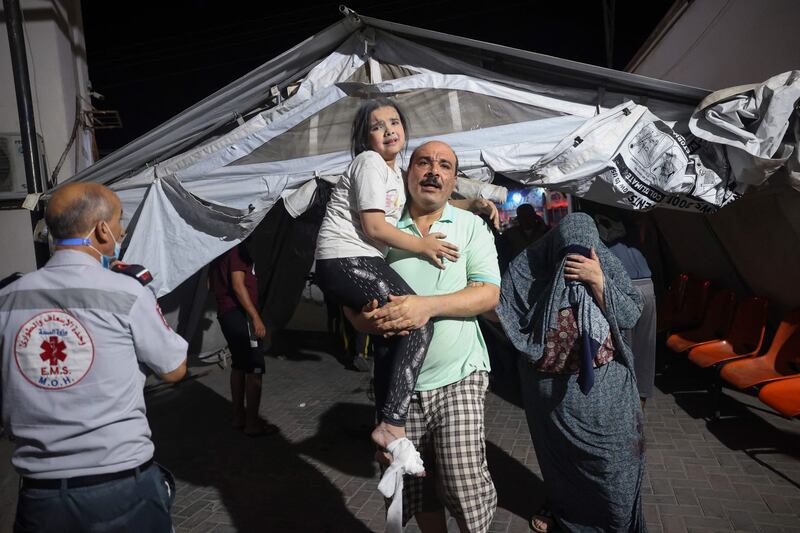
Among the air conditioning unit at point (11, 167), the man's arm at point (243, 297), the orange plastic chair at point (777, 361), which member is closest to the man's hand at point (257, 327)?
the man's arm at point (243, 297)

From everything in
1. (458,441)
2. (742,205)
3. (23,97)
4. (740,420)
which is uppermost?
(23,97)

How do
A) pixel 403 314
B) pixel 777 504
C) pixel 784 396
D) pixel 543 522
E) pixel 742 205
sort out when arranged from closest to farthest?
pixel 403 314
pixel 543 522
pixel 777 504
pixel 784 396
pixel 742 205

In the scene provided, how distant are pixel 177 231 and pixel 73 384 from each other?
2245 mm

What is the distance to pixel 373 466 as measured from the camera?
394cm

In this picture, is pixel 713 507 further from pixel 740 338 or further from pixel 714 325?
pixel 714 325

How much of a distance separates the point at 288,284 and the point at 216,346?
1483 millimetres

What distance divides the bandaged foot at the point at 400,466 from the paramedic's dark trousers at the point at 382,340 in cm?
12

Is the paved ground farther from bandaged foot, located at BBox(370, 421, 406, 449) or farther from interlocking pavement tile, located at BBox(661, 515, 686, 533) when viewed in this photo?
bandaged foot, located at BBox(370, 421, 406, 449)

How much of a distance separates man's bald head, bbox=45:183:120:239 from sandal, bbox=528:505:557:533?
299 centimetres

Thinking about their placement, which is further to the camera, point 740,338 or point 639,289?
point 740,338

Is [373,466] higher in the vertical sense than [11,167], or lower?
lower

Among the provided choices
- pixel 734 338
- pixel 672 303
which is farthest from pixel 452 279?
pixel 672 303

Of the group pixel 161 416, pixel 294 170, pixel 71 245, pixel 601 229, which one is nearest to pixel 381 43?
pixel 294 170

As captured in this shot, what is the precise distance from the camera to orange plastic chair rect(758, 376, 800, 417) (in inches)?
135
